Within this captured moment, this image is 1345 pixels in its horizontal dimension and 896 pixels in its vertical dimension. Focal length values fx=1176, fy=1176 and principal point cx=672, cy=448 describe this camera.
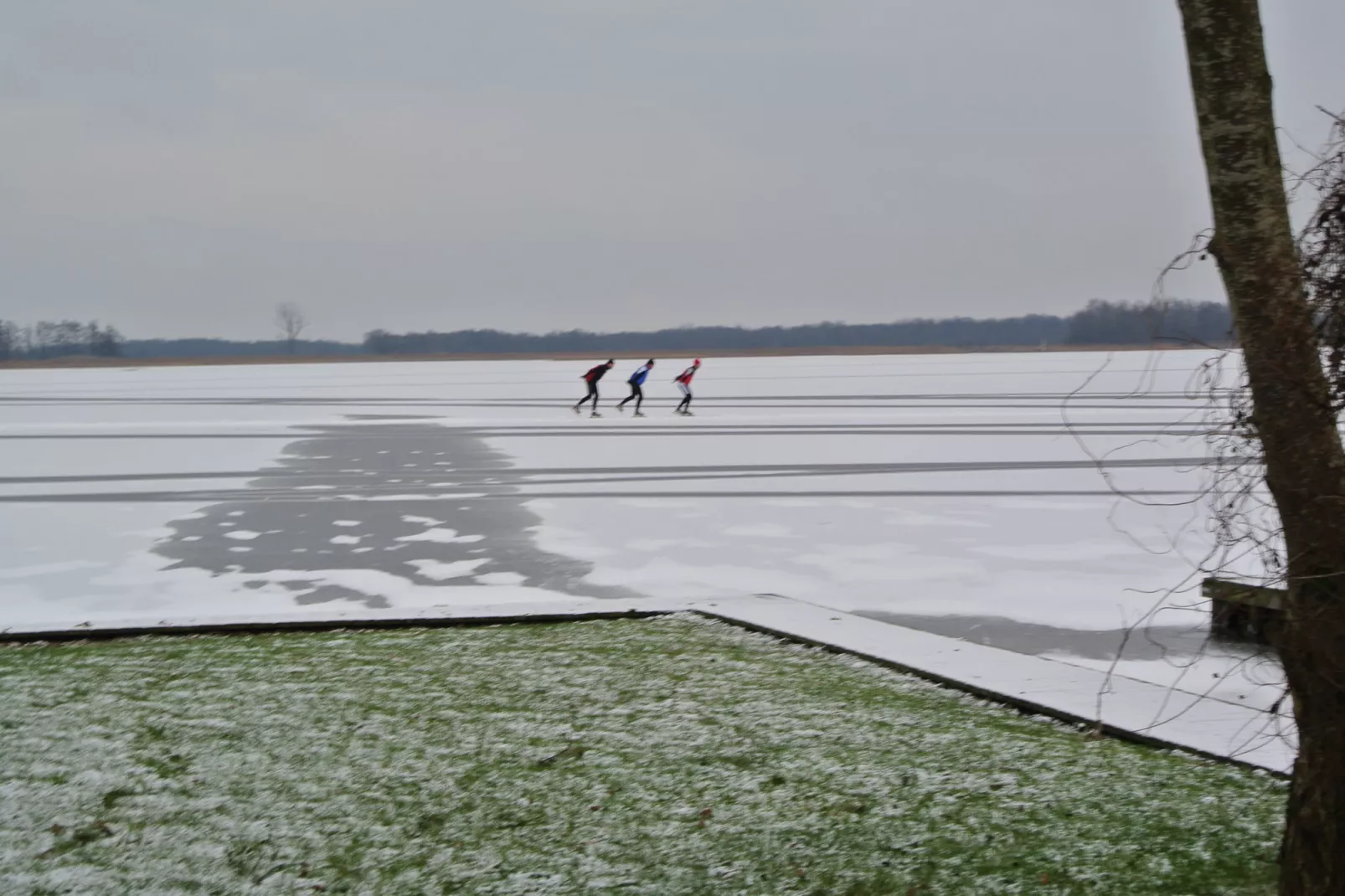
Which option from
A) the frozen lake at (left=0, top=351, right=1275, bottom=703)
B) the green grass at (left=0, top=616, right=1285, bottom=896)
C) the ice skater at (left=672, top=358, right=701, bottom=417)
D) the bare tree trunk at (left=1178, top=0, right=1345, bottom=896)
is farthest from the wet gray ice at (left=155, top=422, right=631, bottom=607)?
the ice skater at (left=672, top=358, right=701, bottom=417)

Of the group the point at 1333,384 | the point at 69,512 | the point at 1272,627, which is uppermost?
the point at 1333,384

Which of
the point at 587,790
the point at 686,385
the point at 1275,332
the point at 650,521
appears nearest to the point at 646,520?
the point at 650,521

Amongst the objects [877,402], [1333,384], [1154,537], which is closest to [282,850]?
[1333,384]

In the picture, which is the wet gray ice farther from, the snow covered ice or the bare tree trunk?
the bare tree trunk

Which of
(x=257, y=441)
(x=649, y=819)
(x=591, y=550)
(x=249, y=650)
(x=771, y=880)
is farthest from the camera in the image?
(x=257, y=441)

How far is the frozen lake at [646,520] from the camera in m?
9.50

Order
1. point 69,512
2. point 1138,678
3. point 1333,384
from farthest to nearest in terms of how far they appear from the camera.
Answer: point 69,512, point 1138,678, point 1333,384

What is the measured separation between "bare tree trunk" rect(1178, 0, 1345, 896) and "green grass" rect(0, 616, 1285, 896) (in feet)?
3.31

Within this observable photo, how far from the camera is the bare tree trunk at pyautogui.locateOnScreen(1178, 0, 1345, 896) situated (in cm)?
345

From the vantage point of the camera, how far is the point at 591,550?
12016 millimetres

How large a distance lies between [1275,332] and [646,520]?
35.0 feet

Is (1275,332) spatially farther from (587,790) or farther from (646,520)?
(646,520)

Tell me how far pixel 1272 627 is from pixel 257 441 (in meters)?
24.0

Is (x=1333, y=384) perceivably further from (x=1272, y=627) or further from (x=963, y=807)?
(x=963, y=807)
